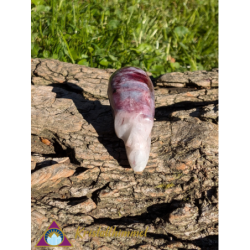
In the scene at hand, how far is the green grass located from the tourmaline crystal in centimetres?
157

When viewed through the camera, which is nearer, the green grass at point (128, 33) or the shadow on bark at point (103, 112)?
the shadow on bark at point (103, 112)

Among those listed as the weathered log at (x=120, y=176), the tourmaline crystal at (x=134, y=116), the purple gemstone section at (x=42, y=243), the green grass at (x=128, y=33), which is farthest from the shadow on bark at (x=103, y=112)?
the green grass at (x=128, y=33)

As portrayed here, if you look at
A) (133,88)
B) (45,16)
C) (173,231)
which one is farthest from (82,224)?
(45,16)

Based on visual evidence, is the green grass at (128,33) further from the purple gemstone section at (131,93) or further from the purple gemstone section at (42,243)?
the purple gemstone section at (42,243)

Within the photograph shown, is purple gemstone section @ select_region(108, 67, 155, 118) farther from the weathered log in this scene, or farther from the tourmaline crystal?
the weathered log

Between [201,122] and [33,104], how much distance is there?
4.76 feet

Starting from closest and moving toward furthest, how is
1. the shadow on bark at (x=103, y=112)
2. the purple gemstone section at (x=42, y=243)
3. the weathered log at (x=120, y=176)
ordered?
the purple gemstone section at (x=42, y=243), the weathered log at (x=120, y=176), the shadow on bark at (x=103, y=112)

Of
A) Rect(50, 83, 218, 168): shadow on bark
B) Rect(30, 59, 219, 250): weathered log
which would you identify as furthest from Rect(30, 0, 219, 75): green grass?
Rect(30, 59, 219, 250): weathered log

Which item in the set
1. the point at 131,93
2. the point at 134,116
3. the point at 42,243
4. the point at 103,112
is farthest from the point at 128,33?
the point at 42,243

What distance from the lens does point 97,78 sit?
10.4 ft

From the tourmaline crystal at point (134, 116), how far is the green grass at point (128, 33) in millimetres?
1569

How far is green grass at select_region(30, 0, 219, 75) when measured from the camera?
3789 millimetres

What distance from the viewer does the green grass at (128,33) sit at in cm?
379

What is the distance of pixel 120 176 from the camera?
6.88 ft
